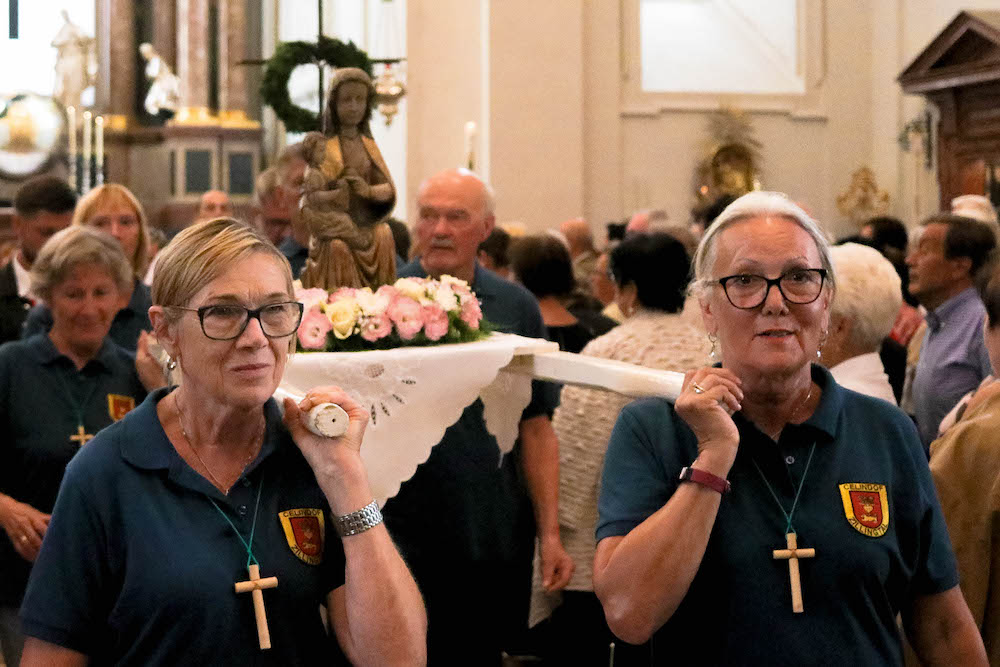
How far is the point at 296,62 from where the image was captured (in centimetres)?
596

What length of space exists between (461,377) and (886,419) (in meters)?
1.71

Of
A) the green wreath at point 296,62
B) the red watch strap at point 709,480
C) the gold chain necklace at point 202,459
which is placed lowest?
the red watch strap at point 709,480

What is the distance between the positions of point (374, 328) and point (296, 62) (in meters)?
2.28

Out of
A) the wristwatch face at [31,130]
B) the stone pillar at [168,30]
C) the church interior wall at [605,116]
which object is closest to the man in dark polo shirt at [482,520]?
the church interior wall at [605,116]

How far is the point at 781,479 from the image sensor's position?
2.44 meters

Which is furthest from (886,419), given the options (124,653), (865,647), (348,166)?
(348,166)

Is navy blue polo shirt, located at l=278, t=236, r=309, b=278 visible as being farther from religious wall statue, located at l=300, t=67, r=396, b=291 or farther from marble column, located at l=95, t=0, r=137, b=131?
marble column, located at l=95, t=0, r=137, b=131

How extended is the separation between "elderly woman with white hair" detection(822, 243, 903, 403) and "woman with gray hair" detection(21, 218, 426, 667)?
6.11 ft

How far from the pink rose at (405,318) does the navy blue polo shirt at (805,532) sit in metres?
1.64

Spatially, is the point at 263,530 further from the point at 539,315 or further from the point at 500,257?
the point at 500,257

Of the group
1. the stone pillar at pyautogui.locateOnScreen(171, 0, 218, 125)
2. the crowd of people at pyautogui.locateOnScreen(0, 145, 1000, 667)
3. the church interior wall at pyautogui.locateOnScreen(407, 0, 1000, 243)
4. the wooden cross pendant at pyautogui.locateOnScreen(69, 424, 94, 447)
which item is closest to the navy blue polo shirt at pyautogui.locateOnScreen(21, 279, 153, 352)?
the wooden cross pendant at pyautogui.locateOnScreen(69, 424, 94, 447)

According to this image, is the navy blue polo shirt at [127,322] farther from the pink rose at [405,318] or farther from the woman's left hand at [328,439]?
the woman's left hand at [328,439]

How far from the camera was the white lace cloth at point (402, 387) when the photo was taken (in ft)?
12.8

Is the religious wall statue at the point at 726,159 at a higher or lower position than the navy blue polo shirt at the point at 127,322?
higher
